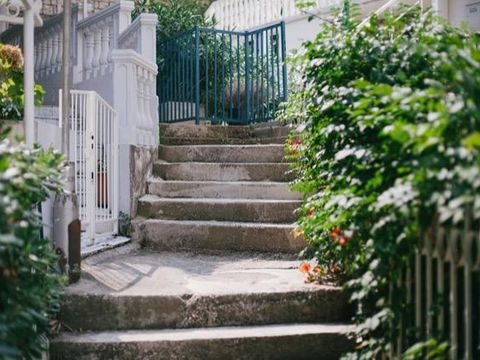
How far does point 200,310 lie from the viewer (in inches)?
153

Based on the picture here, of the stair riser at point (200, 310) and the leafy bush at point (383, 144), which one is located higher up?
the leafy bush at point (383, 144)

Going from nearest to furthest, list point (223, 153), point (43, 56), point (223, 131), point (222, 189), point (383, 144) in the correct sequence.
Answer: point (383, 144) < point (222, 189) < point (223, 153) < point (223, 131) < point (43, 56)

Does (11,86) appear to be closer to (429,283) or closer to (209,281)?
(209,281)

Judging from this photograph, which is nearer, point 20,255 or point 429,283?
point 20,255

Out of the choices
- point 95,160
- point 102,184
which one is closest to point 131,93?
point 102,184

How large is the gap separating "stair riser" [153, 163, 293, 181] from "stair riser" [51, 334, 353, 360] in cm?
257

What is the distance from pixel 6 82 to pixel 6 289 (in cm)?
254

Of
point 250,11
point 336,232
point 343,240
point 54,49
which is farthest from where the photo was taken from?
point 250,11

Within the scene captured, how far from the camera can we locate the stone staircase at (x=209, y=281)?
143 inches

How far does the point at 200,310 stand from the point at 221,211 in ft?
5.89

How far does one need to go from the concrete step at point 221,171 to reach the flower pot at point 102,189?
1.04 metres

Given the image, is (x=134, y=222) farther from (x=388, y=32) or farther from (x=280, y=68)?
(x=280, y=68)

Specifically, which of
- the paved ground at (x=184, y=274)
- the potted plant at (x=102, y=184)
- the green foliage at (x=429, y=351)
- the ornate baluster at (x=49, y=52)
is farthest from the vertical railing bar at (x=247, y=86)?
the green foliage at (x=429, y=351)

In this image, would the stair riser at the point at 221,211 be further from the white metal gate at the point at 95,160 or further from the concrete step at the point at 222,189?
the white metal gate at the point at 95,160
